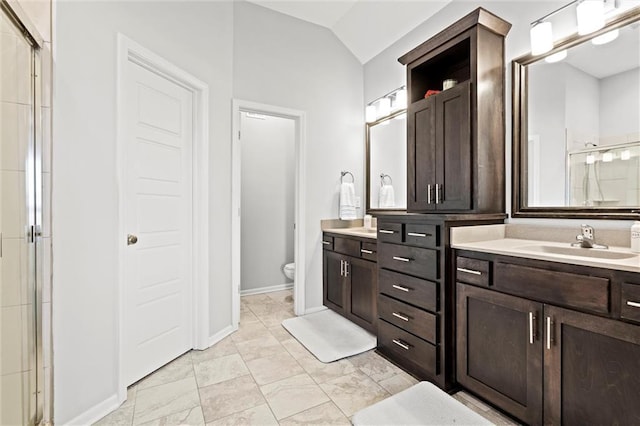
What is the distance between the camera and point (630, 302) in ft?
3.83

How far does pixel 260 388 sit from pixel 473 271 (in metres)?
1.44

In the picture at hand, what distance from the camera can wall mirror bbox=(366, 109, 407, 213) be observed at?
3047mm

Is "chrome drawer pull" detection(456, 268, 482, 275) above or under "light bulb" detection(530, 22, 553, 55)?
under

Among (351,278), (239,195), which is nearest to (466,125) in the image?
(351,278)

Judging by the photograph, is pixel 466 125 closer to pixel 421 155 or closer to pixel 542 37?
pixel 421 155

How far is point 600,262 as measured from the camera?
123 centimetres

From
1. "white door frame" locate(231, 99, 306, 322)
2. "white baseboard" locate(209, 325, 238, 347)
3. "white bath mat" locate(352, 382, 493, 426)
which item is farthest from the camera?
"white door frame" locate(231, 99, 306, 322)

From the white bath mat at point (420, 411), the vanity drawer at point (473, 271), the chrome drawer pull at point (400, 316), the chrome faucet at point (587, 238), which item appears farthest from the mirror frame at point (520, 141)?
the white bath mat at point (420, 411)

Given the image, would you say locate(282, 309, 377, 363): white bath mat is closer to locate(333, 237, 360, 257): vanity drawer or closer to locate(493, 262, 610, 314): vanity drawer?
locate(333, 237, 360, 257): vanity drawer

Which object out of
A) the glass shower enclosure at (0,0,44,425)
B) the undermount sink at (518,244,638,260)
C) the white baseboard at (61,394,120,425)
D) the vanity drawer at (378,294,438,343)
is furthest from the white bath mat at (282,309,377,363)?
the glass shower enclosure at (0,0,44,425)

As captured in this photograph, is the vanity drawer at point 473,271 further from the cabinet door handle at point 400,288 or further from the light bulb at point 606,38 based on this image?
the light bulb at point 606,38

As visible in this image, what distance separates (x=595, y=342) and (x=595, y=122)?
49.7 inches

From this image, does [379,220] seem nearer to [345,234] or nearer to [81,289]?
[345,234]

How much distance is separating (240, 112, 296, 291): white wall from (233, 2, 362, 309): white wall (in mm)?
821
